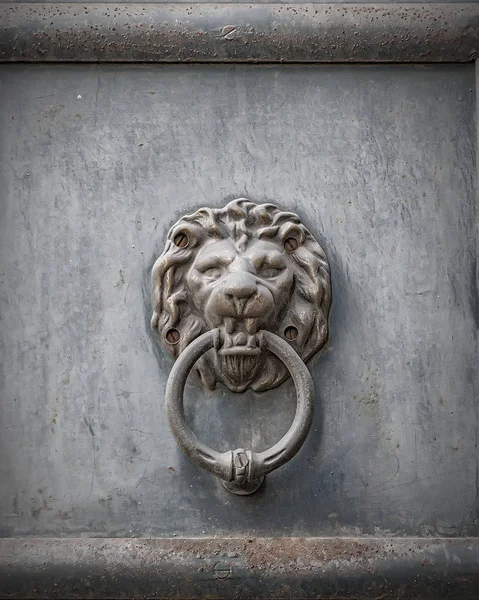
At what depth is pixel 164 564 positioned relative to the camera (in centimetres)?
135

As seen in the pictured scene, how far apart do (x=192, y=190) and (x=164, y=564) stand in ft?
1.63

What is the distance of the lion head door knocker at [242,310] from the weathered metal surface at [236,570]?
3.7 inches

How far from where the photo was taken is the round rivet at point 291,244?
4.65 ft

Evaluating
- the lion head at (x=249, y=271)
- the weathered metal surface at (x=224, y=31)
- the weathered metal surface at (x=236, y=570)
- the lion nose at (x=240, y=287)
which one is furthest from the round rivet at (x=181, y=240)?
the weathered metal surface at (x=236, y=570)

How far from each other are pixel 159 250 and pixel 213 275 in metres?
0.10

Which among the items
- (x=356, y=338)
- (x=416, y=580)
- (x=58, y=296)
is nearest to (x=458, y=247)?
(x=356, y=338)

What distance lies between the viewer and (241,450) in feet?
4.37

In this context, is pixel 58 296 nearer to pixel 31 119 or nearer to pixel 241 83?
pixel 31 119

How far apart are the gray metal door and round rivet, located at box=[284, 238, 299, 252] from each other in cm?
3

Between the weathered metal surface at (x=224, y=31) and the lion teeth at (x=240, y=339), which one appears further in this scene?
the weathered metal surface at (x=224, y=31)

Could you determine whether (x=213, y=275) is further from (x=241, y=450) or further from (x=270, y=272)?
(x=241, y=450)

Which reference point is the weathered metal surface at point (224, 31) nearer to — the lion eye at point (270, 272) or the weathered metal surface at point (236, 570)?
the lion eye at point (270, 272)

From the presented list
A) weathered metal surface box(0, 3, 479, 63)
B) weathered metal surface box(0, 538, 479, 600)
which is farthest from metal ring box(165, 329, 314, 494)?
weathered metal surface box(0, 3, 479, 63)

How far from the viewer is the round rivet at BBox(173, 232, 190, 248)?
1.41 meters
